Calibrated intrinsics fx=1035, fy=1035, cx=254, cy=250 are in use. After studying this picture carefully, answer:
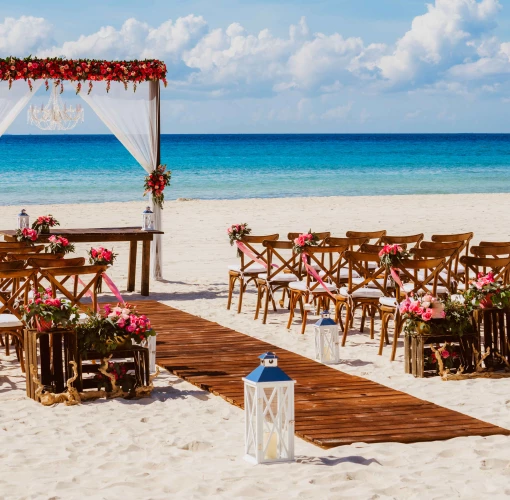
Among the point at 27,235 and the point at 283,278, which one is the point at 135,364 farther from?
the point at 27,235

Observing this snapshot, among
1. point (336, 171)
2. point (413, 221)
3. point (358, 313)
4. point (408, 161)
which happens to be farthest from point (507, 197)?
point (408, 161)

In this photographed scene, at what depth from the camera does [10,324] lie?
7594mm

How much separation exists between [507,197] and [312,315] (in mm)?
18500

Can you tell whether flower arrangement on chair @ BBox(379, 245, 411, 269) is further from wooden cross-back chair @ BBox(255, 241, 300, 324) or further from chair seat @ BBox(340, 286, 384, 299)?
wooden cross-back chair @ BBox(255, 241, 300, 324)

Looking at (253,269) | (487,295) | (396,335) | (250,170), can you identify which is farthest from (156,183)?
(250,170)

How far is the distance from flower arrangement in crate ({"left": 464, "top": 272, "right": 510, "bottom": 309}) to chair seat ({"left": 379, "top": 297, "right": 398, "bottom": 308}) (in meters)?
0.73

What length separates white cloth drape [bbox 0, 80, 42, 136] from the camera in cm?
1204

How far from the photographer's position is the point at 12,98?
39.6ft

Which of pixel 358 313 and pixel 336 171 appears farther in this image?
pixel 336 171

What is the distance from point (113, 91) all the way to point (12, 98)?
4.18 feet

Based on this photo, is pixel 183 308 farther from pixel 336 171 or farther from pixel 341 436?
pixel 336 171

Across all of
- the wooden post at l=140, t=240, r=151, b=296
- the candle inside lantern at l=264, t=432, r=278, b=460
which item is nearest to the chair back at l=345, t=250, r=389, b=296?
the wooden post at l=140, t=240, r=151, b=296

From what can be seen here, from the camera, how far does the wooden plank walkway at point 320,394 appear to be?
591cm

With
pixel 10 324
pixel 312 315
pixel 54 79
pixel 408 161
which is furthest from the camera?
pixel 408 161
